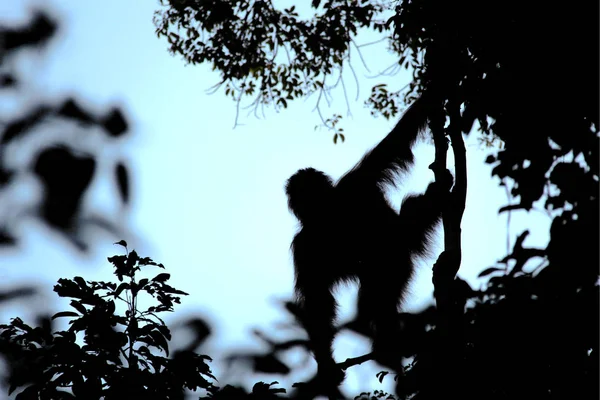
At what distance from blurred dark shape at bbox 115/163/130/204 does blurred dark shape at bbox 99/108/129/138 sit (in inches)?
14.3

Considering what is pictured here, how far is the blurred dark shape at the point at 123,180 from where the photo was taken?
4.19 metres

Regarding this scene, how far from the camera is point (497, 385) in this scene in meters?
2.38

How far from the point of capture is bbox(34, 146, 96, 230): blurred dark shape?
4.32 m

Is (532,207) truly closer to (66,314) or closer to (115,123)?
(66,314)

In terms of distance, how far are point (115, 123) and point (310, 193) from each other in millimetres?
2160

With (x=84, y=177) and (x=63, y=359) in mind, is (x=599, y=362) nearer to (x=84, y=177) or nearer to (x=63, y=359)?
(x=63, y=359)

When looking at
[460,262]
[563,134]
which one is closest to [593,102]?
[563,134]

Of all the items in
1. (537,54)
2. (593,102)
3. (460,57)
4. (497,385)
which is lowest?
(497,385)

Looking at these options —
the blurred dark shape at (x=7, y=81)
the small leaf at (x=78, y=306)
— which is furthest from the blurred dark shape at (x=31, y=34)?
the small leaf at (x=78, y=306)

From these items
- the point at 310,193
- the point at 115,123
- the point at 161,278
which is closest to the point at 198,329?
the point at 161,278

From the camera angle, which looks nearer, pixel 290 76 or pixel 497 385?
pixel 497 385

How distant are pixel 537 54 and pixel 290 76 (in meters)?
4.17

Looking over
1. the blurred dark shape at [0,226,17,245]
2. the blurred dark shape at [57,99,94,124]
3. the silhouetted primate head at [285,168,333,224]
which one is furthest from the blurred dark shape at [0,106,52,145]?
the silhouetted primate head at [285,168,333,224]

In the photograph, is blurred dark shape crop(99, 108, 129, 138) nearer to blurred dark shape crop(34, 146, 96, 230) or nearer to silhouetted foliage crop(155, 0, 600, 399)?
blurred dark shape crop(34, 146, 96, 230)
